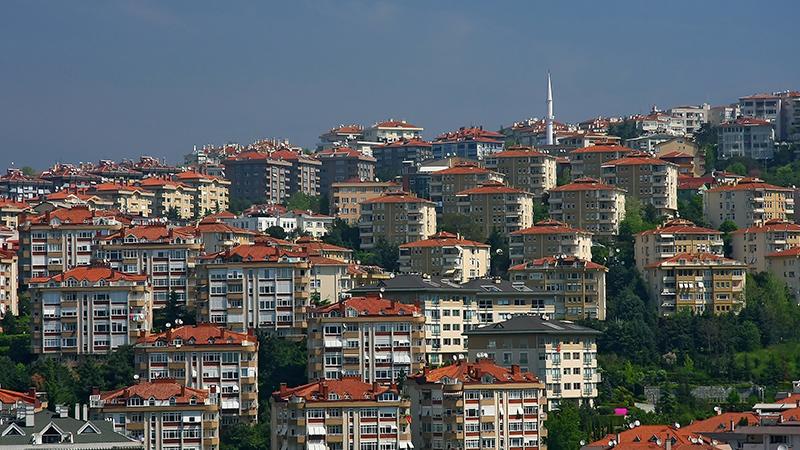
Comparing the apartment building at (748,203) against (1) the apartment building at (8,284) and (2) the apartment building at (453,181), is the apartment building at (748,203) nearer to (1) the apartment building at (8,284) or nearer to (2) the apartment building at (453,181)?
(2) the apartment building at (453,181)

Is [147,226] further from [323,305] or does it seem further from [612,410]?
[612,410]

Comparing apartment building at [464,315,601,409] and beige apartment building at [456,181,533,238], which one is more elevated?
beige apartment building at [456,181,533,238]

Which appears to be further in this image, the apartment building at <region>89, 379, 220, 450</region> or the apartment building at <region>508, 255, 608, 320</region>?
the apartment building at <region>508, 255, 608, 320</region>

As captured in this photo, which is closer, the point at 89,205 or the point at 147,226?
the point at 147,226

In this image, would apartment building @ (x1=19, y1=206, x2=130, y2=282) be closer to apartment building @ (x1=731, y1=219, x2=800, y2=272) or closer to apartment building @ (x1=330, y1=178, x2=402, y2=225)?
apartment building @ (x1=330, y1=178, x2=402, y2=225)

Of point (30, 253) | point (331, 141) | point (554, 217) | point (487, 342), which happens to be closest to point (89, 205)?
point (30, 253)

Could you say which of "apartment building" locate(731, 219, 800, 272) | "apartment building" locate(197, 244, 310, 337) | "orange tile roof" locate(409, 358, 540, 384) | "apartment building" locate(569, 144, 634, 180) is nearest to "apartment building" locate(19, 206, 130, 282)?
"apartment building" locate(197, 244, 310, 337)

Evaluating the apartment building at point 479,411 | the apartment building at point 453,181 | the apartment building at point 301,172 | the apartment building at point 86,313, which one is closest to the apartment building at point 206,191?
the apartment building at point 301,172
